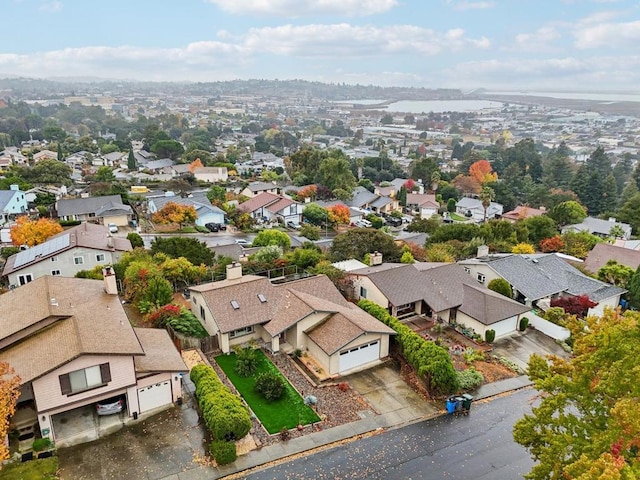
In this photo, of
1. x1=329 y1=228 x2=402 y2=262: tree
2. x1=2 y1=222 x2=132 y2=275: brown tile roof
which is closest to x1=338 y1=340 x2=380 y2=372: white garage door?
x1=329 y1=228 x2=402 y2=262: tree

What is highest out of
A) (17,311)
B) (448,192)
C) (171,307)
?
(17,311)

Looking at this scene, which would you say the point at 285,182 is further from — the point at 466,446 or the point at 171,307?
the point at 466,446

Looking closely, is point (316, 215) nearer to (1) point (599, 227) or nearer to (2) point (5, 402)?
(1) point (599, 227)

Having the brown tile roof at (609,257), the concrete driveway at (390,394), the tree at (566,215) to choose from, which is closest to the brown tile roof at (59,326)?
the concrete driveway at (390,394)

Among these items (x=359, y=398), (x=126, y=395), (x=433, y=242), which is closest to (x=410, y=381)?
(x=359, y=398)

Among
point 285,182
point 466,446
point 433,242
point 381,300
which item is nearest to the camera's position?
point 466,446

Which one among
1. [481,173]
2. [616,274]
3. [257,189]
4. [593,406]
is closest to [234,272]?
[593,406]

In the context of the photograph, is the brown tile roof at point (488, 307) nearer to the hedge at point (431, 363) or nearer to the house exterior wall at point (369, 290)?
the house exterior wall at point (369, 290)
